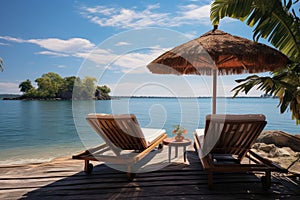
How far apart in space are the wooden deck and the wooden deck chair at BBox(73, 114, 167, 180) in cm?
25

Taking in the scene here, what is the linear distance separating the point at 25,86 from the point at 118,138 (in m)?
55.6

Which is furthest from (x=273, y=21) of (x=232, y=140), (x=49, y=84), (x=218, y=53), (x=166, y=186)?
(x=49, y=84)

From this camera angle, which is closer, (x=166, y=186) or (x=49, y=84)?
(x=166, y=186)

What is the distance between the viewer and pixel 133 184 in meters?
2.70

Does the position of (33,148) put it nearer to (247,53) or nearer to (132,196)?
(132,196)

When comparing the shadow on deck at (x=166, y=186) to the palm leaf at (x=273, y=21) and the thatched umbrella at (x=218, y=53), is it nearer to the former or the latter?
the thatched umbrella at (x=218, y=53)

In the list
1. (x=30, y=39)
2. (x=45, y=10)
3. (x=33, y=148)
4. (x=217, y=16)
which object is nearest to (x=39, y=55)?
(x=30, y=39)

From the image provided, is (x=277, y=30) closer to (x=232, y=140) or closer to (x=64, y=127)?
(x=232, y=140)

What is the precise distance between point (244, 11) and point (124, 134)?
8.79ft

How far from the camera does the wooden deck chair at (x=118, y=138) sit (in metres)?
2.81

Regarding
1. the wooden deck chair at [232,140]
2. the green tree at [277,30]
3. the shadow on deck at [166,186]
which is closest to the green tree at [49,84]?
the shadow on deck at [166,186]

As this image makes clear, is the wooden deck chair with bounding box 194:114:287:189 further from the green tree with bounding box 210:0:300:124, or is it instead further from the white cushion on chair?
the white cushion on chair

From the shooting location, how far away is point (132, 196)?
2361mm

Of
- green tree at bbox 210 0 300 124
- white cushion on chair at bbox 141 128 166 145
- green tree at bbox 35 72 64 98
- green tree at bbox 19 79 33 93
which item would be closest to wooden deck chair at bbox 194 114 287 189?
green tree at bbox 210 0 300 124
